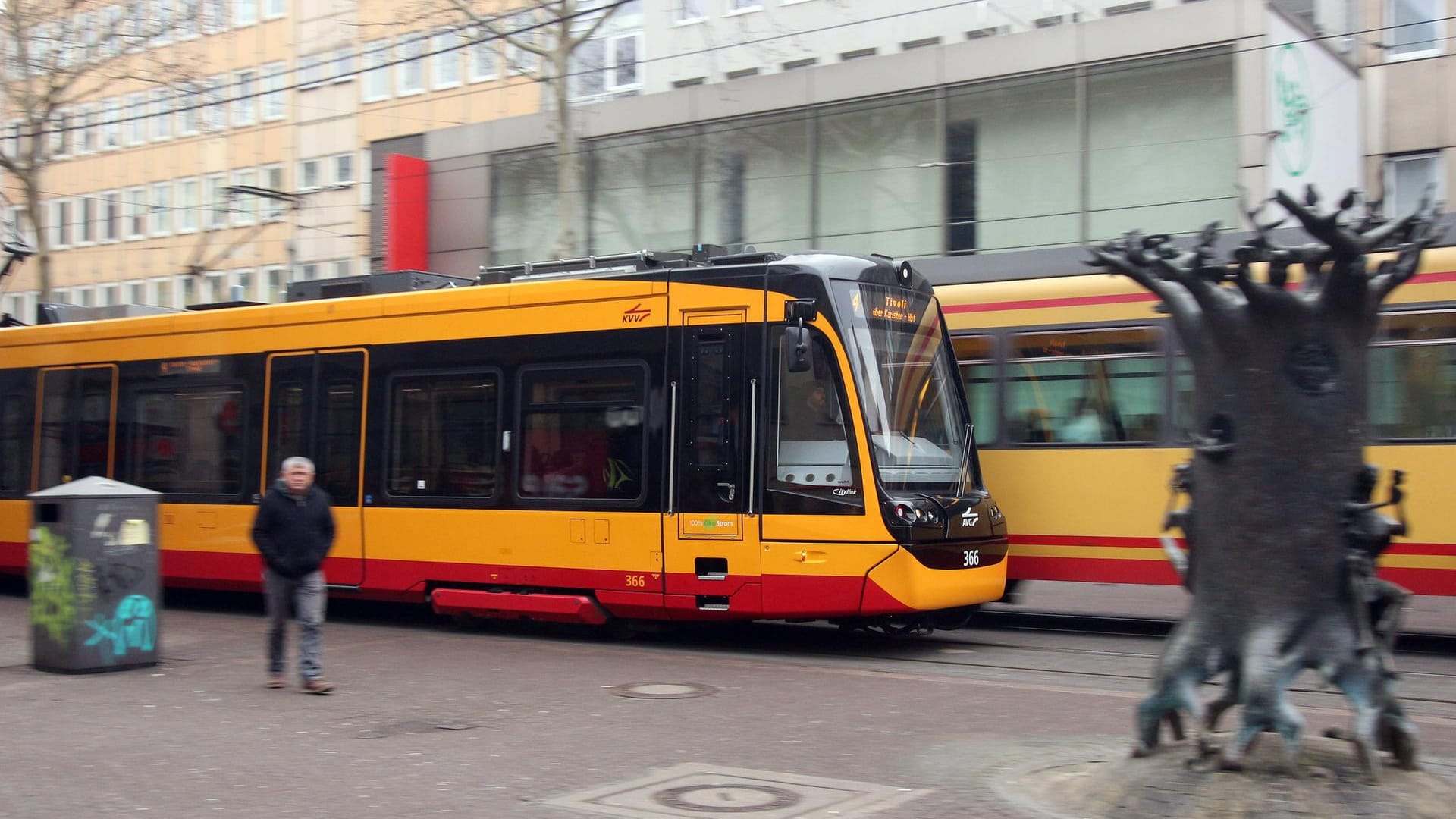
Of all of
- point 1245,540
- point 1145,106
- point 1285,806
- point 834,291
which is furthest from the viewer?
point 1145,106

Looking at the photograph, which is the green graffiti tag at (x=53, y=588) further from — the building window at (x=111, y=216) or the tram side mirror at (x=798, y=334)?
the building window at (x=111, y=216)

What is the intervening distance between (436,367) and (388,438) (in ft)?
2.76

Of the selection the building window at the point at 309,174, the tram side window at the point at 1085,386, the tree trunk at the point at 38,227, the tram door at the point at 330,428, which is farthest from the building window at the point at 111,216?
the tram side window at the point at 1085,386

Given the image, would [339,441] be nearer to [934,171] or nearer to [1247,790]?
[1247,790]

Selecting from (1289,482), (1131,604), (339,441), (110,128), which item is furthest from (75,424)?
(110,128)

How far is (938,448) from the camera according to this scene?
1180 centimetres

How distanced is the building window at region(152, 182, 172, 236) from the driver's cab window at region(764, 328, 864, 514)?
35.5m

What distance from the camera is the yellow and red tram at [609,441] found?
1130cm

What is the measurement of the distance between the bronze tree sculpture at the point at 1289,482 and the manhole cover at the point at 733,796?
1.40 metres

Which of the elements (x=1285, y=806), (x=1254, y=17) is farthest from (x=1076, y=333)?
(x=1254, y=17)

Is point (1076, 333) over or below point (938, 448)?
over

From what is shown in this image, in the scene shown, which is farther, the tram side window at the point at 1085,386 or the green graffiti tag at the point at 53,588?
the tram side window at the point at 1085,386

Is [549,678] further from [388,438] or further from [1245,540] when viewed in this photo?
[1245,540]

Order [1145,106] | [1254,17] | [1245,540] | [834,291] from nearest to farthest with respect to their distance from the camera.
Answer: [1245,540] → [834,291] → [1254,17] → [1145,106]
